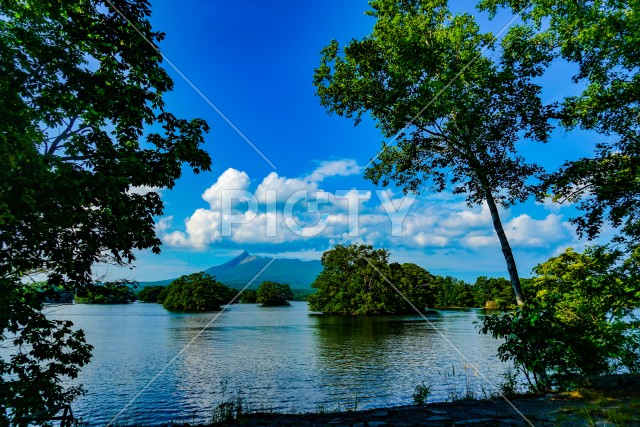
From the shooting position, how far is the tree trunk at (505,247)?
11.9 meters

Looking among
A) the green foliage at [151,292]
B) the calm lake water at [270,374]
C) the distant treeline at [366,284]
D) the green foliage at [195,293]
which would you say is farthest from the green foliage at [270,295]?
the calm lake water at [270,374]

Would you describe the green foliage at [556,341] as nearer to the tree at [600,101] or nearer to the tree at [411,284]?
the tree at [600,101]

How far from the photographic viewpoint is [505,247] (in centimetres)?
1253

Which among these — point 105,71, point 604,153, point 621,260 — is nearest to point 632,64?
point 604,153

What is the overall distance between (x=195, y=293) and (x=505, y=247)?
116142 mm

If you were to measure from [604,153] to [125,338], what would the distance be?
50.7 m

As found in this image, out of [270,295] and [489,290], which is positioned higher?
[489,290]

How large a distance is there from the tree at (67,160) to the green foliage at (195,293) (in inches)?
4514

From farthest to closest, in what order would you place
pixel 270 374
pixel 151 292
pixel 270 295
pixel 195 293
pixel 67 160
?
pixel 270 295 < pixel 151 292 < pixel 195 293 < pixel 270 374 < pixel 67 160

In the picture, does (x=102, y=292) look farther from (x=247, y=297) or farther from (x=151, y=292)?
(x=247, y=297)

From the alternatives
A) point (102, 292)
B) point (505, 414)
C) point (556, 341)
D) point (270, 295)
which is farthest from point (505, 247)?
point (270, 295)

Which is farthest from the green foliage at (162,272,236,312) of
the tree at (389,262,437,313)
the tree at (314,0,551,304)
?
the tree at (314,0,551,304)

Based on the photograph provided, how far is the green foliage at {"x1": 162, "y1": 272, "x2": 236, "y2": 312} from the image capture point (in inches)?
4583

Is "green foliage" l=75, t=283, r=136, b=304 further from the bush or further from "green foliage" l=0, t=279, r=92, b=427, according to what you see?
the bush
